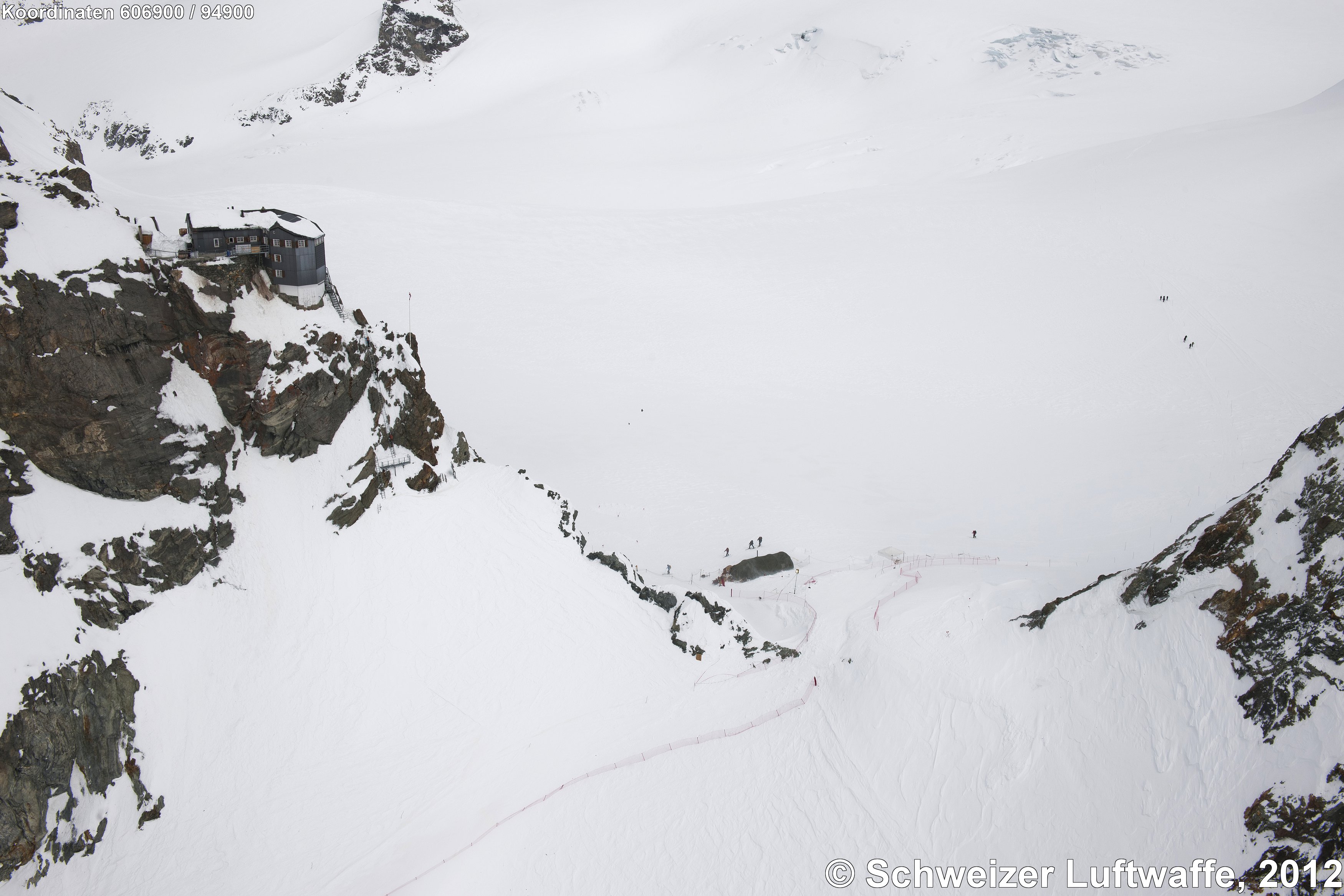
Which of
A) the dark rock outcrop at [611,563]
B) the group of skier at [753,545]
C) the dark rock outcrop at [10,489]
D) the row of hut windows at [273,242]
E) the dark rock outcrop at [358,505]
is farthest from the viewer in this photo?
the group of skier at [753,545]

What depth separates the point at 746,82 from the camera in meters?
92.2

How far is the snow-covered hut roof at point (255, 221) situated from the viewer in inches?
758

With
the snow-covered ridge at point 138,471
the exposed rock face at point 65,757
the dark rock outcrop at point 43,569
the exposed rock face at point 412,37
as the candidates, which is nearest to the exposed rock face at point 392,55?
the exposed rock face at point 412,37

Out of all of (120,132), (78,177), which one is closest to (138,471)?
(78,177)

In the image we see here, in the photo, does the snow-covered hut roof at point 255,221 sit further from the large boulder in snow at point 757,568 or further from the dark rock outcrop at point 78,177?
the large boulder in snow at point 757,568

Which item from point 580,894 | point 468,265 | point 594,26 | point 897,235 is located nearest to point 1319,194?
point 897,235

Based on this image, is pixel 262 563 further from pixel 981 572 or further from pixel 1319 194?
pixel 1319 194

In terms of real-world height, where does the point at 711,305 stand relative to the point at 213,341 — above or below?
below

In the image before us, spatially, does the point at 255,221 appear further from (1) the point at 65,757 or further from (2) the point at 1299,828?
(2) the point at 1299,828

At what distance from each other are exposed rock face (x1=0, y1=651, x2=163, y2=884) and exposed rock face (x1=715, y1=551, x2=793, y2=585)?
62.0 feet

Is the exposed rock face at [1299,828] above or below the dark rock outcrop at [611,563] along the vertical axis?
above

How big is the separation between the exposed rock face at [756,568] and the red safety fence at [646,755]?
787 centimetres

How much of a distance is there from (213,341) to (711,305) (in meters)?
34.6

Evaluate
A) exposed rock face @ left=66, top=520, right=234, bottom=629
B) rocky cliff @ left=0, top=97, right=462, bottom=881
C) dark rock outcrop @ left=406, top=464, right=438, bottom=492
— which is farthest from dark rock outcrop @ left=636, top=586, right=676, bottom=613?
exposed rock face @ left=66, top=520, right=234, bottom=629
